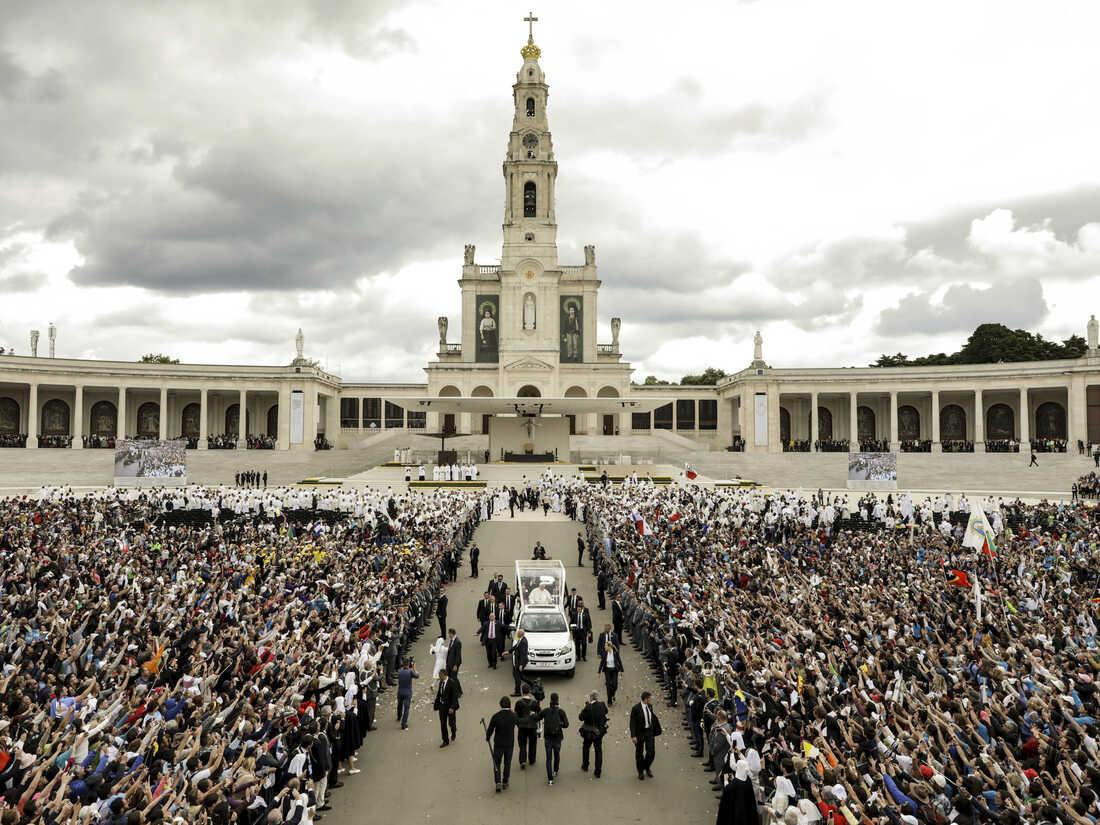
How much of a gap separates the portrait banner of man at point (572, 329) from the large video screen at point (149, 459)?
3748 cm

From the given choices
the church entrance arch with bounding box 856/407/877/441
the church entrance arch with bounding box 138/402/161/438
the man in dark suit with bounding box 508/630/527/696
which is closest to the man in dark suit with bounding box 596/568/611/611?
the man in dark suit with bounding box 508/630/527/696

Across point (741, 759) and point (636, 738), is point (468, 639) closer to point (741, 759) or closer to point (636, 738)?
point (636, 738)

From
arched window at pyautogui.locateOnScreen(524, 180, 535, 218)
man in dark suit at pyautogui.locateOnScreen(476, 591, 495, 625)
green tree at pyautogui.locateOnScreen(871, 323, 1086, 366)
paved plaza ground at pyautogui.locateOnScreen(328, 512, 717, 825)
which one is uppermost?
arched window at pyautogui.locateOnScreen(524, 180, 535, 218)

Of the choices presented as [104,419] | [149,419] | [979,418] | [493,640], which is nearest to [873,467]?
[979,418]

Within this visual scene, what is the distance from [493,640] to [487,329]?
5728 cm

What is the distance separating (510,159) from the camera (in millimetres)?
69250

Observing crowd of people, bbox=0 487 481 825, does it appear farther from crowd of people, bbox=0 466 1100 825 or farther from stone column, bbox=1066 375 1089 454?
stone column, bbox=1066 375 1089 454

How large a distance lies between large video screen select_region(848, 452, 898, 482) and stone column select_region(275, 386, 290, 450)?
41.8 m

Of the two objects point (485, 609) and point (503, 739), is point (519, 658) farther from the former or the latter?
point (503, 739)

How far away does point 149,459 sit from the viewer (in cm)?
3747

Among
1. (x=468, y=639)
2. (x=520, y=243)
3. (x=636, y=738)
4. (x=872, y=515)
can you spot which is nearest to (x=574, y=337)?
(x=520, y=243)

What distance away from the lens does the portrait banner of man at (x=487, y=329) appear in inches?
2731

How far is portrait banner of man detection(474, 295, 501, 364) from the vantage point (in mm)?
69375

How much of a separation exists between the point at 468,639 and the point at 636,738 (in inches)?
271
